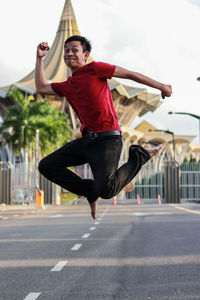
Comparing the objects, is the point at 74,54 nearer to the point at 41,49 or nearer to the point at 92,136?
the point at 41,49

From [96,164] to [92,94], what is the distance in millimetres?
643

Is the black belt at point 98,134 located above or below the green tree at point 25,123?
below

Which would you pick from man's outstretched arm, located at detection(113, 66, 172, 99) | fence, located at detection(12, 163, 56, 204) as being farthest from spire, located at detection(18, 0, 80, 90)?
man's outstretched arm, located at detection(113, 66, 172, 99)

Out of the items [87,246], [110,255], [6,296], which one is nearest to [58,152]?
[6,296]

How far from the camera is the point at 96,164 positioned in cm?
555

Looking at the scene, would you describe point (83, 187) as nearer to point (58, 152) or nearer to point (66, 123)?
point (58, 152)

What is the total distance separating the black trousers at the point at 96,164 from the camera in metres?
5.55

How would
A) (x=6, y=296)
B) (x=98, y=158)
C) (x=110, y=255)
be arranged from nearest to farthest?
(x=98, y=158) < (x=6, y=296) < (x=110, y=255)

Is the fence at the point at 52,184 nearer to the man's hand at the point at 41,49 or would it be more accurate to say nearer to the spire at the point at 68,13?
the man's hand at the point at 41,49

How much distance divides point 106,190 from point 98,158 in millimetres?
301

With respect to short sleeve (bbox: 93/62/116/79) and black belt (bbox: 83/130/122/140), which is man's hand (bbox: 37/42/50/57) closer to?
short sleeve (bbox: 93/62/116/79)

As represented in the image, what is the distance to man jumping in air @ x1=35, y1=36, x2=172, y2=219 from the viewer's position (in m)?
5.35

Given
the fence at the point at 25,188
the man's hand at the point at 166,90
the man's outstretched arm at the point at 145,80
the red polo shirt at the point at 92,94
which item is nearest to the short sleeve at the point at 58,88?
the red polo shirt at the point at 92,94

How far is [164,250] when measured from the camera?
1146 cm
